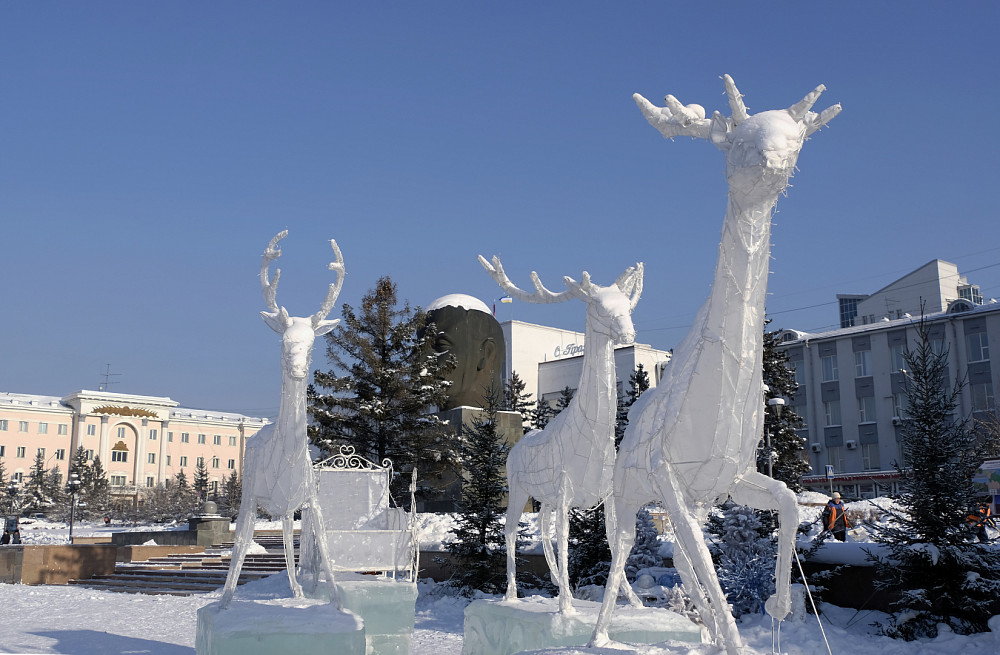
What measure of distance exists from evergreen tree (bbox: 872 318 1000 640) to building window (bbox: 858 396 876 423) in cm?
3089

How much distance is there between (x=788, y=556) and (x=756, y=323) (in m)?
1.64

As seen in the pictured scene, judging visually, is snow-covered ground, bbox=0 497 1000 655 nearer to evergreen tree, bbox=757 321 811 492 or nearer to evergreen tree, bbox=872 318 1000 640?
evergreen tree, bbox=872 318 1000 640

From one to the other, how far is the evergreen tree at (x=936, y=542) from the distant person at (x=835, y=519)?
211 cm

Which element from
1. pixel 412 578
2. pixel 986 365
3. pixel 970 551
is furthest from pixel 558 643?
pixel 986 365

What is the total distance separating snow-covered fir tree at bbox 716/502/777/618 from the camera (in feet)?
42.1

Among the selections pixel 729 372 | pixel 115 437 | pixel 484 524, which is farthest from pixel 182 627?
pixel 115 437

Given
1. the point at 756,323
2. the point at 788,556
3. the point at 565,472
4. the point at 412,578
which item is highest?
the point at 756,323

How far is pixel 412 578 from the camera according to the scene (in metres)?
15.5

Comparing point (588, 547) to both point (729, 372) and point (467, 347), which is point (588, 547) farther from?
point (467, 347)

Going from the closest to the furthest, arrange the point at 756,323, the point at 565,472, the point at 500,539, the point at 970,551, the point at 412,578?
the point at 756,323
the point at 565,472
the point at 970,551
the point at 412,578
the point at 500,539

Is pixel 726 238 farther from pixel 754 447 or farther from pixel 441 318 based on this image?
pixel 441 318

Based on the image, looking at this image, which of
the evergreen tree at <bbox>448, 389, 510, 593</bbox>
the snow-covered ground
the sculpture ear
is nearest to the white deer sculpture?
the snow-covered ground

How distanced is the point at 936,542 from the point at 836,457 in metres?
32.6

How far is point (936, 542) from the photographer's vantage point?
444 inches
